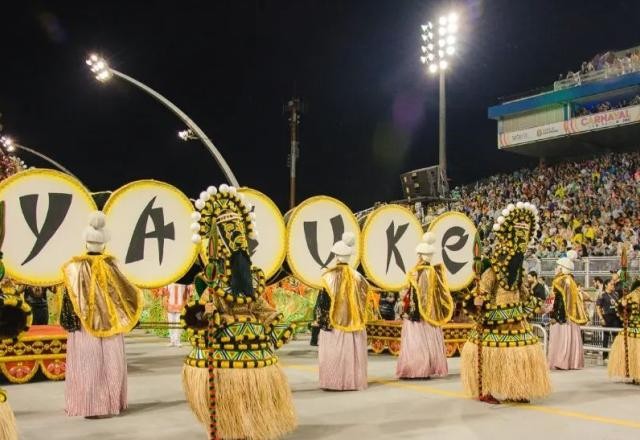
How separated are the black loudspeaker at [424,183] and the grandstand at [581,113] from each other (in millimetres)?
11883

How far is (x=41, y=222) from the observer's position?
25.2 feet

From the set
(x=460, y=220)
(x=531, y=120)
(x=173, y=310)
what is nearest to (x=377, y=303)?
(x=460, y=220)

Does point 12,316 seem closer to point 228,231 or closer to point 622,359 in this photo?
point 228,231

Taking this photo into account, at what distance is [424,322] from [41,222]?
4.95 m

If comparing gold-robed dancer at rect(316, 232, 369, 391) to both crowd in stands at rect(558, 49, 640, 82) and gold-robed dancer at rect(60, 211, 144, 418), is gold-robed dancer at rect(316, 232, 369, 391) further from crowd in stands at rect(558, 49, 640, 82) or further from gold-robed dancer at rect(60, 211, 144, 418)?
crowd in stands at rect(558, 49, 640, 82)

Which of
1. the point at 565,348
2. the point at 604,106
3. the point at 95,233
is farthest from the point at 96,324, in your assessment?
the point at 604,106

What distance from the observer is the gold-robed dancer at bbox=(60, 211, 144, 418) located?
6.46 meters

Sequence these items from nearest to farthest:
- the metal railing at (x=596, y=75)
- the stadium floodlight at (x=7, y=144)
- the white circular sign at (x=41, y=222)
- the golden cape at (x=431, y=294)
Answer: the white circular sign at (x=41, y=222)
the golden cape at (x=431, y=294)
the stadium floodlight at (x=7, y=144)
the metal railing at (x=596, y=75)

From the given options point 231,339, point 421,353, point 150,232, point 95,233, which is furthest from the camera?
point 421,353

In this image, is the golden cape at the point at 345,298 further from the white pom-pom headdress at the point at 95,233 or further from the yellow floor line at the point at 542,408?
the white pom-pom headdress at the point at 95,233

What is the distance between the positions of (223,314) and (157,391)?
342 centimetres

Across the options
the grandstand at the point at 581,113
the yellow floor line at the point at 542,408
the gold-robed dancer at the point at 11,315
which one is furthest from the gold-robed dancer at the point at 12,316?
the grandstand at the point at 581,113

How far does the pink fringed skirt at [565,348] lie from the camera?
10281mm

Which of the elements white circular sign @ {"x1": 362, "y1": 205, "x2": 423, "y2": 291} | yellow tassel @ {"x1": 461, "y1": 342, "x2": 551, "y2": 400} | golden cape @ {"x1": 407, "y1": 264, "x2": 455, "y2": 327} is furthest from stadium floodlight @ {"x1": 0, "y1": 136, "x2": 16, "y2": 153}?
yellow tassel @ {"x1": 461, "y1": 342, "x2": 551, "y2": 400}
